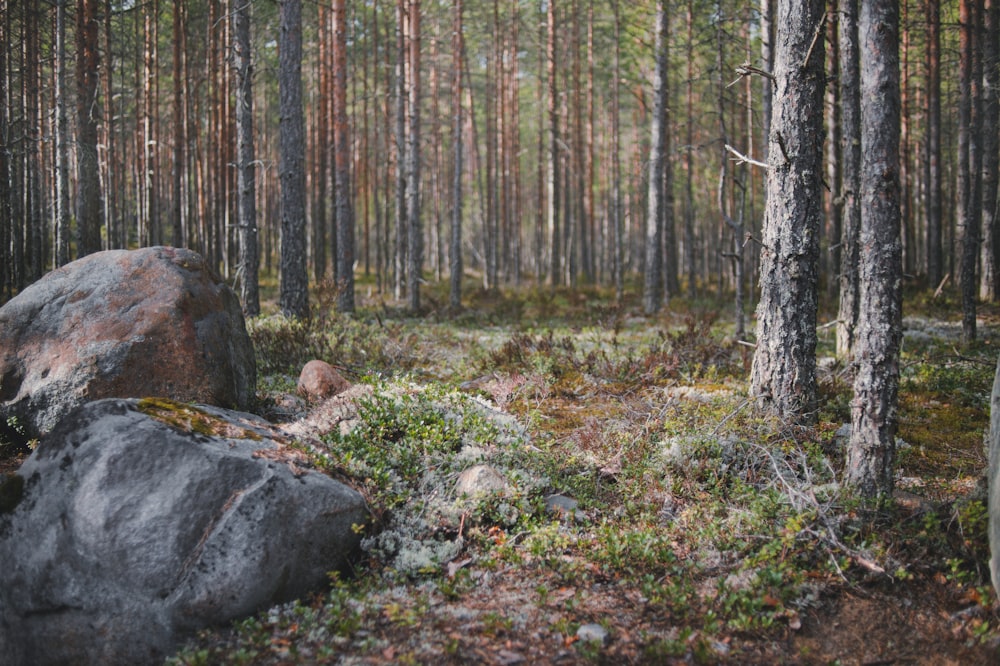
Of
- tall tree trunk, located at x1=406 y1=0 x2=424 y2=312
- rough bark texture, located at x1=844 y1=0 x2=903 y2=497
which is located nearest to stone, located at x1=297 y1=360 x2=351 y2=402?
rough bark texture, located at x1=844 y1=0 x2=903 y2=497

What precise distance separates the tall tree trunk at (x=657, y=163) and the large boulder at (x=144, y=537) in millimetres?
13827

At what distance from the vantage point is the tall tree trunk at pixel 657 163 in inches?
632

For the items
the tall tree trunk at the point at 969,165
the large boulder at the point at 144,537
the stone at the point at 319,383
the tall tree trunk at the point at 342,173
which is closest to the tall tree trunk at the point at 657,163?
the tall tree trunk at the point at 969,165

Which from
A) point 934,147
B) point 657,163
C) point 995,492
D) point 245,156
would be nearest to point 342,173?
point 245,156

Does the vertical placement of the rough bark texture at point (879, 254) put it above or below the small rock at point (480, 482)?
above

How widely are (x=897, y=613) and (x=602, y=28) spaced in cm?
2346

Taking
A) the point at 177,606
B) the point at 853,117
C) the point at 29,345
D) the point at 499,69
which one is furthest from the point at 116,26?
the point at 177,606

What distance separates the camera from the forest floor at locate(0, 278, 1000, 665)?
3744 mm

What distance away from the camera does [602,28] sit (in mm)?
23781

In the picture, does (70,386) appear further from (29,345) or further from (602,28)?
(602,28)

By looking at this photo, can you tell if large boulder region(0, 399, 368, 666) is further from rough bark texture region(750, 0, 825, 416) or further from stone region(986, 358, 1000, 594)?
rough bark texture region(750, 0, 825, 416)

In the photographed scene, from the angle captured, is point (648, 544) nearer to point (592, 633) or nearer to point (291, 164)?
point (592, 633)

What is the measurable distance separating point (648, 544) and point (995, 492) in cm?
207

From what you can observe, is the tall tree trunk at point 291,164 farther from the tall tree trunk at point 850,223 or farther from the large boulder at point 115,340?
the tall tree trunk at point 850,223
